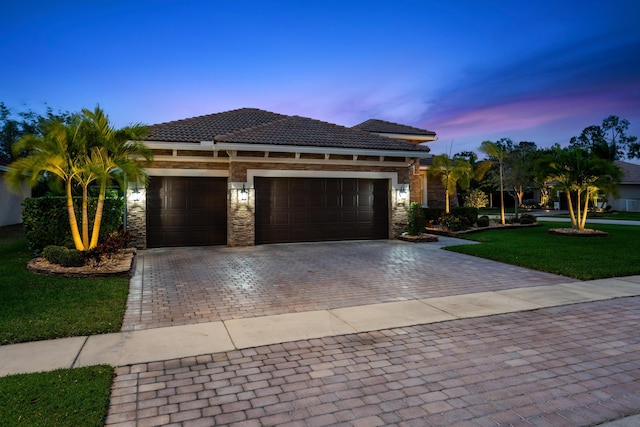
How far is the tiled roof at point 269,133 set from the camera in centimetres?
1423

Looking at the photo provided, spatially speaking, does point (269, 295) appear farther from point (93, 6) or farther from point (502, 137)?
point (502, 137)

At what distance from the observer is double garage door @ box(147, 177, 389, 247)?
14.4 m

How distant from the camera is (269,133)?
1498 cm

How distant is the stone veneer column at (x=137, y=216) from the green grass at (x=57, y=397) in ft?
35.5

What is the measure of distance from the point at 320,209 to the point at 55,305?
1073 centimetres

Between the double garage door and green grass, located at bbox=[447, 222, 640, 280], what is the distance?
14.1 feet

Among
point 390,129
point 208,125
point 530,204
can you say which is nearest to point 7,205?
point 208,125

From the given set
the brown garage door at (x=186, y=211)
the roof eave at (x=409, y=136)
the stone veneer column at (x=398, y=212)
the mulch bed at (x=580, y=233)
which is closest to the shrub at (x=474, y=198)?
the roof eave at (x=409, y=136)

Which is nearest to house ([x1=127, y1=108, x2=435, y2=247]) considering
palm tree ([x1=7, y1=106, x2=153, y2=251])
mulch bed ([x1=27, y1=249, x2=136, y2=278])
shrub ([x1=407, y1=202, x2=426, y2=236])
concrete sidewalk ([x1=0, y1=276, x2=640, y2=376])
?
shrub ([x1=407, y1=202, x2=426, y2=236])

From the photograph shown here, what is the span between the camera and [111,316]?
19.1 ft

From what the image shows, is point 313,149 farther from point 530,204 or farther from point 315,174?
point 530,204

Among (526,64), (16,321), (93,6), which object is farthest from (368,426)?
(526,64)

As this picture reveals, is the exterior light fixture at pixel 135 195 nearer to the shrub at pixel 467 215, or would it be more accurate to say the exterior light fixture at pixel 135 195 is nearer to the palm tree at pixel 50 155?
the palm tree at pixel 50 155

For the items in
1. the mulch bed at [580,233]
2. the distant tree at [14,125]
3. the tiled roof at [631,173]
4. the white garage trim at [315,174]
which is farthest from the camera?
the tiled roof at [631,173]
